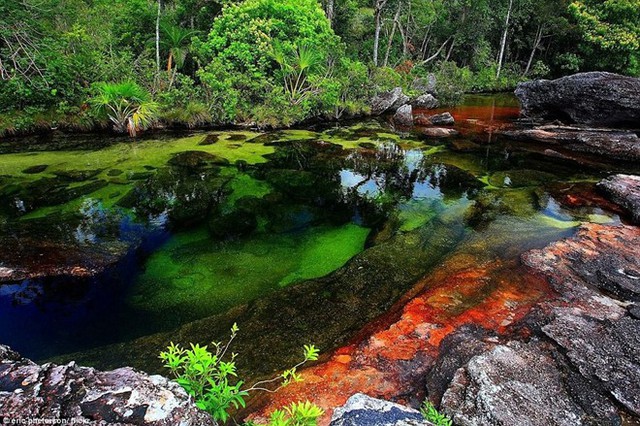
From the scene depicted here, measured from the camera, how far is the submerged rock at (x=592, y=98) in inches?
429

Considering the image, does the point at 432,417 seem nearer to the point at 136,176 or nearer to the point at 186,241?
the point at 186,241

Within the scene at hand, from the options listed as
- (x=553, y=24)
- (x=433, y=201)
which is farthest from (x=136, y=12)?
(x=553, y=24)

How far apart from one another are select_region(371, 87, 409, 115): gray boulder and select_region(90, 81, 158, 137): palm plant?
347 inches

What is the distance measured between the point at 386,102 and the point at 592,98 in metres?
7.24

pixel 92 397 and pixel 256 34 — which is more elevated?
pixel 256 34

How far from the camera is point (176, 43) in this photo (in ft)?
40.6

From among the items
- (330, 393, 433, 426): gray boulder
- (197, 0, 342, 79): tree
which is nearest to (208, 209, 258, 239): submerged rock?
(330, 393, 433, 426): gray boulder

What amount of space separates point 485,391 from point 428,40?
25.3m

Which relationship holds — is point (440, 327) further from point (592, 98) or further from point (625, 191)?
point (592, 98)

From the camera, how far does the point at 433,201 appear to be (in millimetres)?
6988

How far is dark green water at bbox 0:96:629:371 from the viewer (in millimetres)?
3670

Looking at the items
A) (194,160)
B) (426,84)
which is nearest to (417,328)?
(194,160)

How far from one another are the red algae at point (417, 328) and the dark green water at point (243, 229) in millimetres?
275

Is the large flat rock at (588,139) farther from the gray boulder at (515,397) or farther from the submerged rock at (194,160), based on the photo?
the gray boulder at (515,397)
